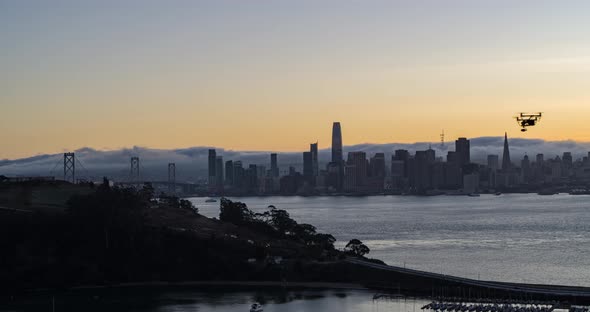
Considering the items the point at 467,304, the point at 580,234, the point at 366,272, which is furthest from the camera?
the point at 580,234

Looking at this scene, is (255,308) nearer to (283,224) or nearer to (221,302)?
(221,302)

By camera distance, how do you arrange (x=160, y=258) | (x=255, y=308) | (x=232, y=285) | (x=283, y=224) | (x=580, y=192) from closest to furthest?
(x=255, y=308)
(x=232, y=285)
(x=160, y=258)
(x=283, y=224)
(x=580, y=192)

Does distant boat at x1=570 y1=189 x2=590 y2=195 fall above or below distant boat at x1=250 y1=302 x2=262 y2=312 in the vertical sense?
above

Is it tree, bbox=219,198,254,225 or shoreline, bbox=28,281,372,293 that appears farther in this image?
tree, bbox=219,198,254,225

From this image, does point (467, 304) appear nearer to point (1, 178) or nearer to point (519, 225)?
point (1, 178)

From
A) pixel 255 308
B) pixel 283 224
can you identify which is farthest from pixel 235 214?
pixel 255 308

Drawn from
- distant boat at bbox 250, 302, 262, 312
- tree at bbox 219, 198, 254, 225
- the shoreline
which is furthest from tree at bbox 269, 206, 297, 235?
distant boat at bbox 250, 302, 262, 312

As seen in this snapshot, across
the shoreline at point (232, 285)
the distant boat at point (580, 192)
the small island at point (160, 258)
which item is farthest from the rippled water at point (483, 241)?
the distant boat at point (580, 192)

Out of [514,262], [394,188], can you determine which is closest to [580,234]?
[514,262]

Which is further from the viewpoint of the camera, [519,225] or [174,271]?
[519,225]

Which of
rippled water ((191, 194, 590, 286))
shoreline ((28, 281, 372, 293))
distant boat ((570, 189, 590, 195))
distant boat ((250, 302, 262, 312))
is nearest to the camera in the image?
distant boat ((250, 302, 262, 312))

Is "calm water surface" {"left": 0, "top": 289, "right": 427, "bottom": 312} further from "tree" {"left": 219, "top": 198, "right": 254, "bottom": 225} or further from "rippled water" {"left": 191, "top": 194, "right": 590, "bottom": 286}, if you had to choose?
"tree" {"left": 219, "top": 198, "right": 254, "bottom": 225}
